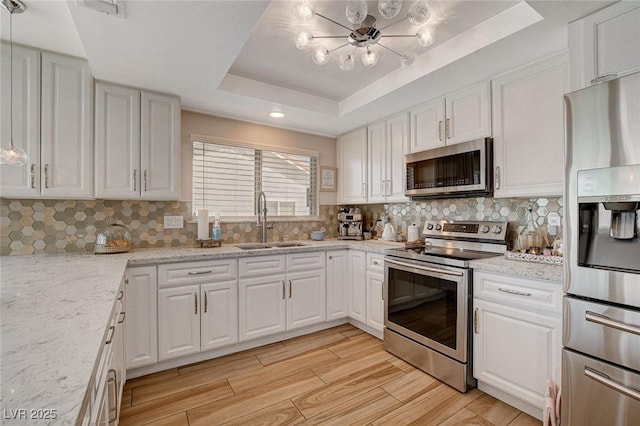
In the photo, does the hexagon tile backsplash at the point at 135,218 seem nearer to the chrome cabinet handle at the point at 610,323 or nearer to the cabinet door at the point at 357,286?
the cabinet door at the point at 357,286

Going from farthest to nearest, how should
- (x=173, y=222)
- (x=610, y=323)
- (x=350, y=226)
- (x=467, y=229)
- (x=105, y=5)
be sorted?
(x=350, y=226) < (x=173, y=222) < (x=467, y=229) < (x=105, y=5) < (x=610, y=323)

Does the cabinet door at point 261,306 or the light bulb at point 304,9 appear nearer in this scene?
the light bulb at point 304,9

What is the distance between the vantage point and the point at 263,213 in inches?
131

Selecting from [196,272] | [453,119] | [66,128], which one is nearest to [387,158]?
[453,119]

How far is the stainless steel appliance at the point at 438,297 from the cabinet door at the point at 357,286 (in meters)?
0.36

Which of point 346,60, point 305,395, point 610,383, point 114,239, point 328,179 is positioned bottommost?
point 305,395

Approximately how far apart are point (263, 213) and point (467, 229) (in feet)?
6.88

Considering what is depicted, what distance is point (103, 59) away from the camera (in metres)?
1.95

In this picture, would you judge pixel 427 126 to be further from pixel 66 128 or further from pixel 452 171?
pixel 66 128

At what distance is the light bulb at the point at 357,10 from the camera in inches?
57.3

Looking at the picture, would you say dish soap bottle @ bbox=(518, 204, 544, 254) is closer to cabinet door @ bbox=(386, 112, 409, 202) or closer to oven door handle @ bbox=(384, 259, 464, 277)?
oven door handle @ bbox=(384, 259, 464, 277)

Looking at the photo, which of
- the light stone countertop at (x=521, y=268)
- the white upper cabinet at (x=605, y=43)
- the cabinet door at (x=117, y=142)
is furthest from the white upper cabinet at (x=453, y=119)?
the cabinet door at (x=117, y=142)

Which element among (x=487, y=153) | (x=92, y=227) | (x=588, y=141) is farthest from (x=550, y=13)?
(x=92, y=227)

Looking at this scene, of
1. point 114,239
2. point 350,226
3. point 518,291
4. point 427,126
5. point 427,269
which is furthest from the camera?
point 350,226
